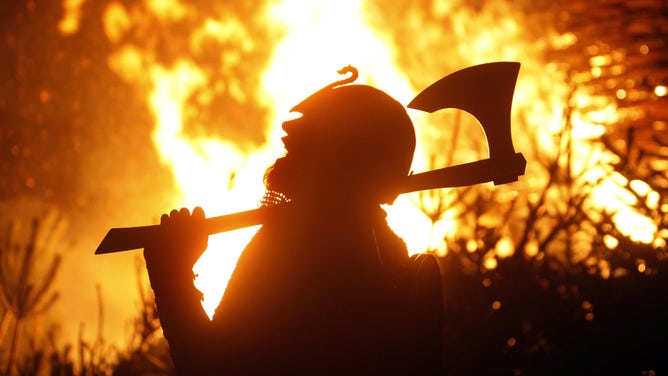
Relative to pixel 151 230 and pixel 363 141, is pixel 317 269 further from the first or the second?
pixel 151 230

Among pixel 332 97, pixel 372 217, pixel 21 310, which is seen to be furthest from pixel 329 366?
pixel 21 310

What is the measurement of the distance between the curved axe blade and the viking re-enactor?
16 centimetres

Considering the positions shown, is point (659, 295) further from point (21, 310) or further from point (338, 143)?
point (21, 310)

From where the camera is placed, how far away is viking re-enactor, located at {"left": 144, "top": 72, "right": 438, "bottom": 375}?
2121 mm

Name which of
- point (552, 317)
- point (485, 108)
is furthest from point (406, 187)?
point (552, 317)

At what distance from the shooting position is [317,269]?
2.18m

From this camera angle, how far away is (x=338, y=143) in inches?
89.0

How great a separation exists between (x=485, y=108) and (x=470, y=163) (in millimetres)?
212

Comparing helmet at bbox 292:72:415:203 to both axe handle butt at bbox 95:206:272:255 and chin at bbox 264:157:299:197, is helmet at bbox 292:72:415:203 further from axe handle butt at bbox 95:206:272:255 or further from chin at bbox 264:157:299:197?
axe handle butt at bbox 95:206:272:255

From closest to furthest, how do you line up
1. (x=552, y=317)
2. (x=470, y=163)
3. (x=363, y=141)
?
1. (x=470, y=163)
2. (x=363, y=141)
3. (x=552, y=317)

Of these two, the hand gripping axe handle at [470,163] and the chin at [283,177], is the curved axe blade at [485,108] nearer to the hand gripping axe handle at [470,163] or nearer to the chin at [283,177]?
the hand gripping axe handle at [470,163]

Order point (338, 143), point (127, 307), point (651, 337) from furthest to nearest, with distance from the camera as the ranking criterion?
point (127, 307) → point (651, 337) → point (338, 143)

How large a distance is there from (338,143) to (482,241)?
8.81 feet

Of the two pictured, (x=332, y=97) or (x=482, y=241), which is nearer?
(x=332, y=97)
